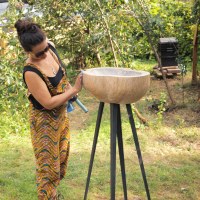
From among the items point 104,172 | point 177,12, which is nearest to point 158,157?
point 104,172

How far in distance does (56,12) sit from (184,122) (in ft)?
8.56

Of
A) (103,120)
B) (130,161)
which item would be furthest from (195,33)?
(130,161)

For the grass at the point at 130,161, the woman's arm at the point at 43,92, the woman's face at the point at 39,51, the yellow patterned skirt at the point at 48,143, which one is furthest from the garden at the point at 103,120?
the woman's face at the point at 39,51

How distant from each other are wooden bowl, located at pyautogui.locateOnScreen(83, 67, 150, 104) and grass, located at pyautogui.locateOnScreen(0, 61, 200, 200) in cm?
133

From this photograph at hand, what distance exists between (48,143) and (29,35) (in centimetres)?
77

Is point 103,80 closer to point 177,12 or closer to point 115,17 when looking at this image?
point 115,17

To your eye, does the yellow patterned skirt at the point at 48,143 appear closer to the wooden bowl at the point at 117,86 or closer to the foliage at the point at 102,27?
the wooden bowl at the point at 117,86

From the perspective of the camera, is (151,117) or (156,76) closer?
(151,117)

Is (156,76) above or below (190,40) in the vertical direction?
below

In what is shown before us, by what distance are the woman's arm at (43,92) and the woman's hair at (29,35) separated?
184 mm

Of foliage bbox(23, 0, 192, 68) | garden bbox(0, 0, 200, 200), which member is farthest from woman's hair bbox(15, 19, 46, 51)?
foliage bbox(23, 0, 192, 68)

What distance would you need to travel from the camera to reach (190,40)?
7.31 meters

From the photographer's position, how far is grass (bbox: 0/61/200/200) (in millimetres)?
3297

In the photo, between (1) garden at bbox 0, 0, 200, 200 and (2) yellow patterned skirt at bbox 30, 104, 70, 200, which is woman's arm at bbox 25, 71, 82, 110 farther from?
(1) garden at bbox 0, 0, 200, 200
